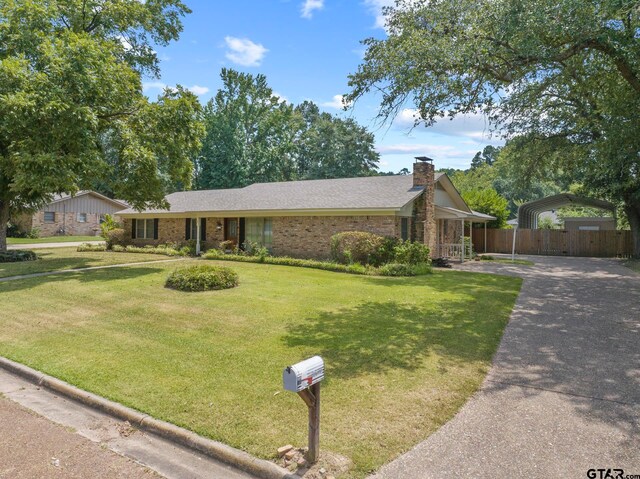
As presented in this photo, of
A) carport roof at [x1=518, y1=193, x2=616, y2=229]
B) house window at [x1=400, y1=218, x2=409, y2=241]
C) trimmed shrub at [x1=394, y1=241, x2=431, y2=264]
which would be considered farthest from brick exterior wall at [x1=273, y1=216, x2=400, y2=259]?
carport roof at [x1=518, y1=193, x2=616, y2=229]

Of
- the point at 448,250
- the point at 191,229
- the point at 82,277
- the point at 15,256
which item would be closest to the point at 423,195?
the point at 448,250

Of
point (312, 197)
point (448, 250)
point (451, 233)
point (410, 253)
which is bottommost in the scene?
point (448, 250)

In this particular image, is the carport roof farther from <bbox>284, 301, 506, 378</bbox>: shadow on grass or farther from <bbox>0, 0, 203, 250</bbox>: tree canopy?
<bbox>0, 0, 203, 250</bbox>: tree canopy

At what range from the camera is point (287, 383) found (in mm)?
3197

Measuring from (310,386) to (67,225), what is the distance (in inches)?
1693

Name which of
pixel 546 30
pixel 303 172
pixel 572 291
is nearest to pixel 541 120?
pixel 572 291

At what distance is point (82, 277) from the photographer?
13.3 m

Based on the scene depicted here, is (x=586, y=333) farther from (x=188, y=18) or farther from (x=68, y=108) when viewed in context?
(x=188, y=18)

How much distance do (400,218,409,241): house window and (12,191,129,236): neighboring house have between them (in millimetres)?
30807

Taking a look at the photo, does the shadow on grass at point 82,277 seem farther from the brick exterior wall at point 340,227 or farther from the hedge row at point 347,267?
the brick exterior wall at point 340,227

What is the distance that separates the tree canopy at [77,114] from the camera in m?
13.2

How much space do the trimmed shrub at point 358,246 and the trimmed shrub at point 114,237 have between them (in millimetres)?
15735

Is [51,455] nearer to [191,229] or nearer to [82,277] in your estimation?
[82,277]

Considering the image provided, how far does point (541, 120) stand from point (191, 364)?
19.3 metres
